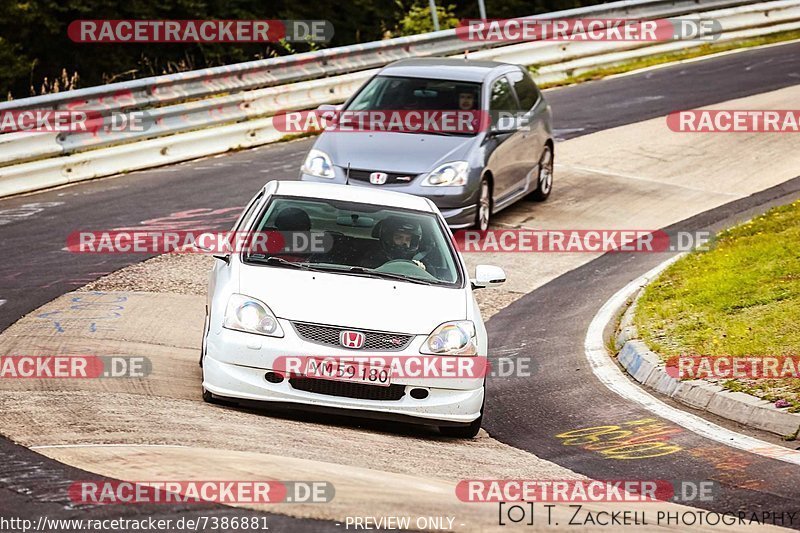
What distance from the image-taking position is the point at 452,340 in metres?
9.09

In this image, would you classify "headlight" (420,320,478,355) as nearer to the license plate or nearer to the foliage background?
the license plate

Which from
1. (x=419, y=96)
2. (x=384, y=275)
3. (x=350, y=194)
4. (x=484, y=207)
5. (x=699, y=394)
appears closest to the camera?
(x=384, y=275)

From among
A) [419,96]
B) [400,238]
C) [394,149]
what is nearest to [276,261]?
[400,238]

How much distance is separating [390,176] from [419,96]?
183 cm

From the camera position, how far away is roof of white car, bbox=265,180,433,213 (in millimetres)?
10422

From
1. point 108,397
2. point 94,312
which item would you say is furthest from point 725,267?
point 108,397

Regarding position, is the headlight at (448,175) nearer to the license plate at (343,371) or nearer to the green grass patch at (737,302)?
the green grass patch at (737,302)

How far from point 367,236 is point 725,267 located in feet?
17.2

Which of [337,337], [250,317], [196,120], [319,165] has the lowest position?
[337,337]

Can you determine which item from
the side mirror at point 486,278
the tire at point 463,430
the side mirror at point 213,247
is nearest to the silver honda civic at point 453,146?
the side mirror at point 486,278

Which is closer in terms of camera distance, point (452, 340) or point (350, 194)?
point (452, 340)

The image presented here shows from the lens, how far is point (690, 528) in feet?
23.1

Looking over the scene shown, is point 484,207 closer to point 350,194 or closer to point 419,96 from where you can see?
point 419,96

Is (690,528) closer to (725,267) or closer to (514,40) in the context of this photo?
(725,267)
